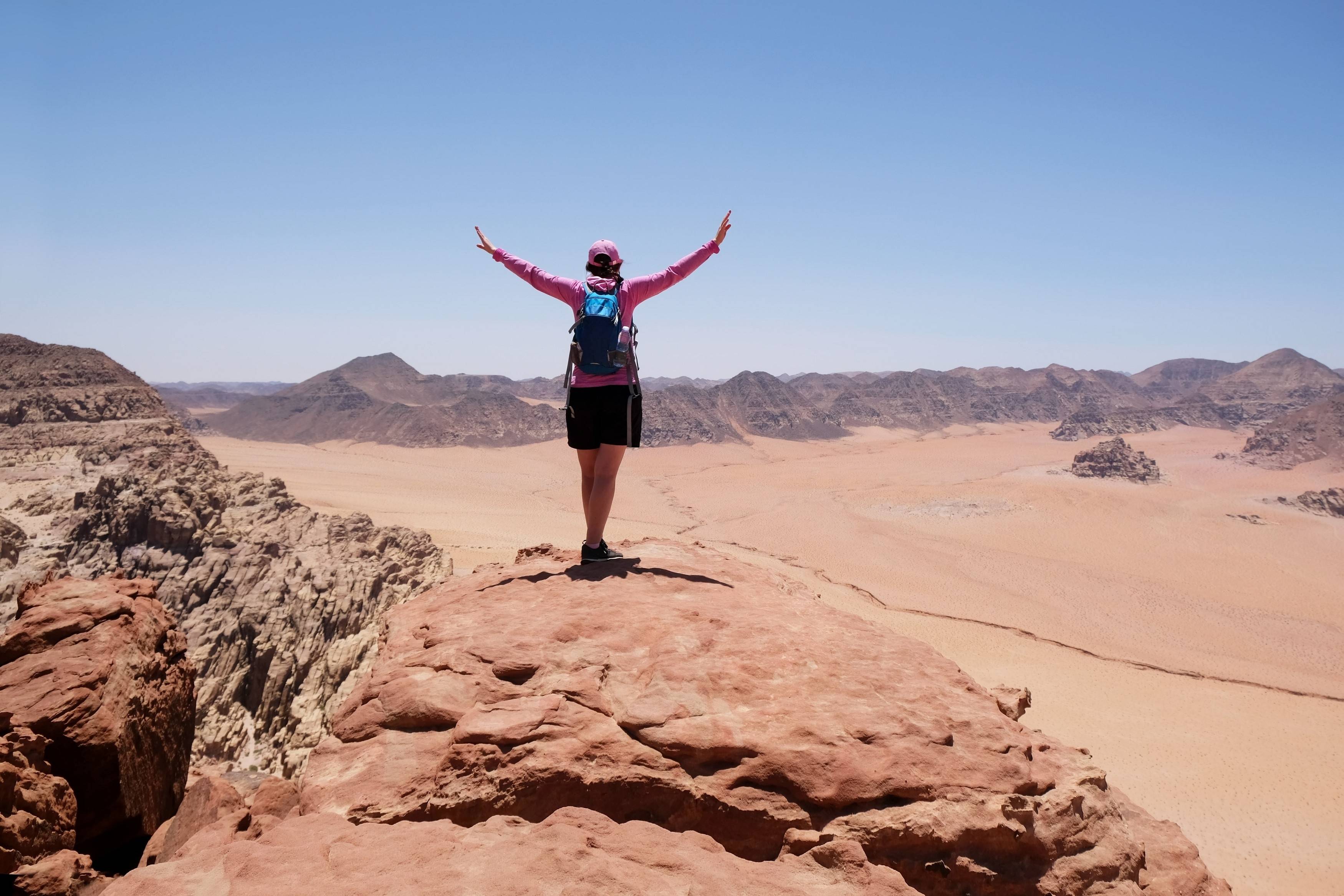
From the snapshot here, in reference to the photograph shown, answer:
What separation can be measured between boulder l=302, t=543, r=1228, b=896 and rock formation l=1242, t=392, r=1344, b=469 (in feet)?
202

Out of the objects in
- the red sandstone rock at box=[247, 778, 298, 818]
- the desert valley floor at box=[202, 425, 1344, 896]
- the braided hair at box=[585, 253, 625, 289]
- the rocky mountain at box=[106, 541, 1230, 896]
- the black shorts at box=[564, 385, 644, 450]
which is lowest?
the desert valley floor at box=[202, 425, 1344, 896]

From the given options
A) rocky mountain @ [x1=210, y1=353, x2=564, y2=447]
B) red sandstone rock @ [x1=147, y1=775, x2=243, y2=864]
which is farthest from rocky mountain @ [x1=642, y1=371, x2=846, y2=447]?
red sandstone rock @ [x1=147, y1=775, x2=243, y2=864]

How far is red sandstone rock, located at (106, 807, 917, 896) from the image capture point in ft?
6.88

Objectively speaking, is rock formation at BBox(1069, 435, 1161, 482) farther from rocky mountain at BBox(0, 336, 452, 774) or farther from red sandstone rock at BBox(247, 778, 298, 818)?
red sandstone rock at BBox(247, 778, 298, 818)

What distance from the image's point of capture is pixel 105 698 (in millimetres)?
3490

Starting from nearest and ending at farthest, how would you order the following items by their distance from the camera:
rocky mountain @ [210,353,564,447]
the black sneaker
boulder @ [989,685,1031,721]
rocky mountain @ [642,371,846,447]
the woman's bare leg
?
1. boulder @ [989,685,1031,721]
2. the woman's bare leg
3. the black sneaker
4. rocky mountain @ [210,353,564,447]
5. rocky mountain @ [642,371,846,447]

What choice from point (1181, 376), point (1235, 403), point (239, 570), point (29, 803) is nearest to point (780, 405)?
point (1235, 403)

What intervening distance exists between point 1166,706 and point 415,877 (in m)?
17.6

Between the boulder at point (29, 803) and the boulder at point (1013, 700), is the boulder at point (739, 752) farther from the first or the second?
the boulder at point (29, 803)

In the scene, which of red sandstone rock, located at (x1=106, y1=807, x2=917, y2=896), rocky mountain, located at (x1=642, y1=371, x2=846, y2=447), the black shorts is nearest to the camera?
red sandstone rock, located at (x1=106, y1=807, x2=917, y2=896)

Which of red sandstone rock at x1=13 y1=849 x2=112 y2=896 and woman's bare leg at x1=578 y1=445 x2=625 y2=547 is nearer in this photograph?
red sandstone rock at x1=13 y1=849 x2=112 y2=896

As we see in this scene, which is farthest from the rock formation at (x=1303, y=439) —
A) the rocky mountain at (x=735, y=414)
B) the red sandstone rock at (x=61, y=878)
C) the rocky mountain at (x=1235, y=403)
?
the red sandstone rock at (x=61, y=878)

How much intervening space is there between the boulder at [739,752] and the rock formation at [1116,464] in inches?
1980

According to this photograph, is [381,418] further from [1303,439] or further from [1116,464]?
[1303,439]
